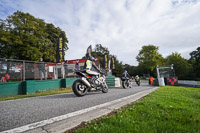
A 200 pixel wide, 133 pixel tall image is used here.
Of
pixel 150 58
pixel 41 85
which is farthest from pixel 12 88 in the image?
pixel 150 58

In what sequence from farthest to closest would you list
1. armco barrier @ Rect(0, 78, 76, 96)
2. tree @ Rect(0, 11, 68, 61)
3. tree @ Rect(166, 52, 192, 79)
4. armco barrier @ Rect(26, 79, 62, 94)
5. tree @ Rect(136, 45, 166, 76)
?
tree @ Rect(136, 45, 166, 76)
tree @ Rect(166, 52, 192, 79)
tree @ Rect(0, 11, 68, 61)
armco barrier @ Rect(26, 79, 62, 94)
armco barrier @ Rect(0, 78, 76, 96)

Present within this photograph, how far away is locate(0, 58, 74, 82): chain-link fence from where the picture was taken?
6.84 m

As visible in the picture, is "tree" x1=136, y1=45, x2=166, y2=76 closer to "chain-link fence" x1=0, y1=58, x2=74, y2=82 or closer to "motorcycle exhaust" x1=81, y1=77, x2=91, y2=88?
"chain-link fence" x1=0, y1=58, x2=74, y2=82

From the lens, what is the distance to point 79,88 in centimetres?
492

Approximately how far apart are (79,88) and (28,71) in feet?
17.4

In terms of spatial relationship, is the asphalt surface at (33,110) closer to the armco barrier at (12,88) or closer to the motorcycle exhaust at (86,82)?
the motorcycle exhaust at (86,82)

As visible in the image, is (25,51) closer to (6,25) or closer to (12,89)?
(6,25)

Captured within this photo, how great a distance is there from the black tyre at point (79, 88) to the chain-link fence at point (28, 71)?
16.6 feet

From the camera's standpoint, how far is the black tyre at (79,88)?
15.3ft

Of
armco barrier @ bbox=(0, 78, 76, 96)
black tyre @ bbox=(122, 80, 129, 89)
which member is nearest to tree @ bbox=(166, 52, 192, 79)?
black tyre @ bbox=(122, 80, 129, 89)

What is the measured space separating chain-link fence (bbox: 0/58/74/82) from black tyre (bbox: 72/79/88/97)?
5066 mm

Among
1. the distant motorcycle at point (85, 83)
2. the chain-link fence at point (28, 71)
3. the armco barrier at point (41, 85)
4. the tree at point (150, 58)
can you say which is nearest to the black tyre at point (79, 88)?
the distant motorcycle at point (85, 83)

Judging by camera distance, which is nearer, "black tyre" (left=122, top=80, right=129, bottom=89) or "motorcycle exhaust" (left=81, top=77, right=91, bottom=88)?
"motorcycle exhaust" (left=81, top=77, right=91, bottom=88)

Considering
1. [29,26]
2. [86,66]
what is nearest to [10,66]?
[86,66]
